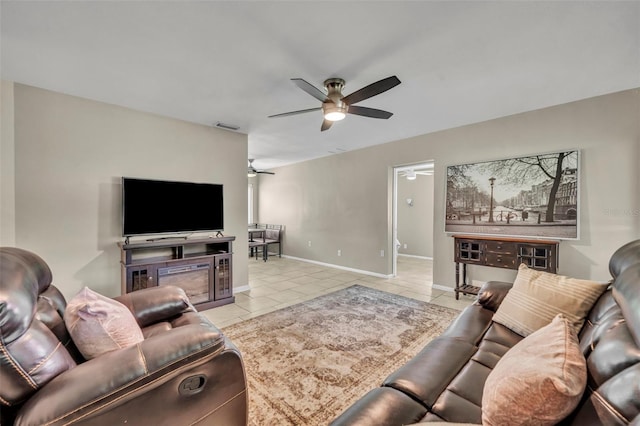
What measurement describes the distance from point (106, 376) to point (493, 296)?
242 centimetres

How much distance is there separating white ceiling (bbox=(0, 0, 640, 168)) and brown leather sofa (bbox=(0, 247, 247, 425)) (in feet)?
5.69

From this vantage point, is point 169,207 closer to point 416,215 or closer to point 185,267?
point 185,267

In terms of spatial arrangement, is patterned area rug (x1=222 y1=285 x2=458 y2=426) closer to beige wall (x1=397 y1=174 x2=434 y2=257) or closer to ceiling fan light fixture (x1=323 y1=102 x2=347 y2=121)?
ceiling fan light fixture (x1=323 y1=102 x2=347 y2=121)

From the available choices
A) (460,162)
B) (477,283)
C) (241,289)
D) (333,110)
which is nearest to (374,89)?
(333,110)

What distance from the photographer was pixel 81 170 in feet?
10.2

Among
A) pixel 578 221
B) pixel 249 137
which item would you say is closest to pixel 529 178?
pixel 578 221

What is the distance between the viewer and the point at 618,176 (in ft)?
9.82

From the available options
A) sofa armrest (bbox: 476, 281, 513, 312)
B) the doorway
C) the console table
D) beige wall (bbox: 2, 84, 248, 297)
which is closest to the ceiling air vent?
beige wall (bbox: 2, 84, 248, 297)

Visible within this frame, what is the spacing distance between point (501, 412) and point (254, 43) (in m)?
2.60

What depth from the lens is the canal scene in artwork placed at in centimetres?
329

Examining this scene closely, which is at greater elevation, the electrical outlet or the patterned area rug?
the electrical outlet

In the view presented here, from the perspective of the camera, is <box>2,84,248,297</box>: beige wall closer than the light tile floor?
Yes

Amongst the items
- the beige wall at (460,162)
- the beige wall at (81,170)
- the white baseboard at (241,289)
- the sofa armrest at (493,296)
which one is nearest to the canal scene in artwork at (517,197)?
the beige wall at (460,162)

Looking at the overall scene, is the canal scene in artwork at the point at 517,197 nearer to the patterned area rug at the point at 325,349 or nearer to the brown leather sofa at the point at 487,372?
the patterned area rug at the point at 325,349
